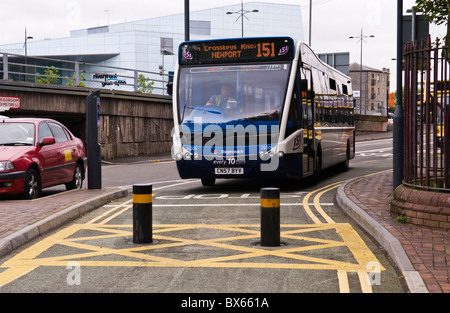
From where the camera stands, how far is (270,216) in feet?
25.6

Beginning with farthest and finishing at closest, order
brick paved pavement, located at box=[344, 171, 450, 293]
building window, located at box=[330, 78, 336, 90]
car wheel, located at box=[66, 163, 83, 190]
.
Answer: building window, located at box=[330, 78, 336, 90] → car wheel, located at box=[66, 163, 83, 190] → brick paved pavement, located at box=[344, 171, 450, 293]

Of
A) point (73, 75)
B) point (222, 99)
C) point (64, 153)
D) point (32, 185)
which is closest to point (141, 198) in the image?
point (32, 185)

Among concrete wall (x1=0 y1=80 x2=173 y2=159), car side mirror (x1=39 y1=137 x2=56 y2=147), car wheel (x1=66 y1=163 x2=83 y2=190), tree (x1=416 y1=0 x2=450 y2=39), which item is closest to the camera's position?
tree (x1=416 y1=0 x2=450 y2=39)

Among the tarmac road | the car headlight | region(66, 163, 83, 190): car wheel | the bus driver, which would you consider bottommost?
the tarmac road

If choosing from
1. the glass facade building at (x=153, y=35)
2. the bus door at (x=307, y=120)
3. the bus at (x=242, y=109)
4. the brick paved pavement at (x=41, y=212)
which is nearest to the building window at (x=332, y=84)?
the bus door at (x=307, y=120)

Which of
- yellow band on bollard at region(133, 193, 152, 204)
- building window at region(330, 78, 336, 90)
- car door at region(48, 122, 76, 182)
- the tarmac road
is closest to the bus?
the tarmac road

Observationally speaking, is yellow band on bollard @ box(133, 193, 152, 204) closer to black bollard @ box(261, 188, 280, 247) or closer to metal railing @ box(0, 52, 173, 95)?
black bollard @ box(261, 188, 280, 247)

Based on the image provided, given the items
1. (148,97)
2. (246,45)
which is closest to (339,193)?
(246,45)

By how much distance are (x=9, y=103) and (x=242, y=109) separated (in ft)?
37.9

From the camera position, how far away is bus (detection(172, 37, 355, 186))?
529 inches

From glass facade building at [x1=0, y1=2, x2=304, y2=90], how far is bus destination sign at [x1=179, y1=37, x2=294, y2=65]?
70.6 meters

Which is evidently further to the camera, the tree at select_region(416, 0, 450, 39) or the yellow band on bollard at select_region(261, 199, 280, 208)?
the tree at select_region(416, 0, 450, 39)

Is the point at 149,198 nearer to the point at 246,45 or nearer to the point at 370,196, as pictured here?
the point at 370,196

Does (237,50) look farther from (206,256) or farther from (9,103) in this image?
(9,103)
